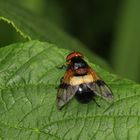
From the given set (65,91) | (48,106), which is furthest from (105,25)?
(48,106)

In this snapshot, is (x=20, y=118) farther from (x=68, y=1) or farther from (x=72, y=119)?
(x=68, y=1)

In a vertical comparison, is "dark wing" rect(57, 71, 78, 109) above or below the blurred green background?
below

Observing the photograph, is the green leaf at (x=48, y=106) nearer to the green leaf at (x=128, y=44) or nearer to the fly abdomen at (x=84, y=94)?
the fly abdomen at (x=84, y=94)

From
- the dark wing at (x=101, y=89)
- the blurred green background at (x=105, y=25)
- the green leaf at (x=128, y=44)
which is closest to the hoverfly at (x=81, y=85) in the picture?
the dark wing at (x=101, y=89)

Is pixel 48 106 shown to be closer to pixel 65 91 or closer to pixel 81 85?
pixel 65 91

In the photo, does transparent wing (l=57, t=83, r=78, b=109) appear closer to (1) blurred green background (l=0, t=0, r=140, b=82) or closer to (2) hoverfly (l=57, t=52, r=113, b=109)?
(2) hoverfly (l=57, t=52, r=113, b=109)

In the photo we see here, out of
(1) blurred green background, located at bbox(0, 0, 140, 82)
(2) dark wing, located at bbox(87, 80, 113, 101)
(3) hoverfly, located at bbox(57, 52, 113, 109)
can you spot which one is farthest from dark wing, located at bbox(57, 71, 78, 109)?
(1) blurred green background, located at bbox(0, 0, 140, 82)

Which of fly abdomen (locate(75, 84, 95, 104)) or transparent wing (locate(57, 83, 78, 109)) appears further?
fly abdomen (locate(75, 84, 95, 104))
